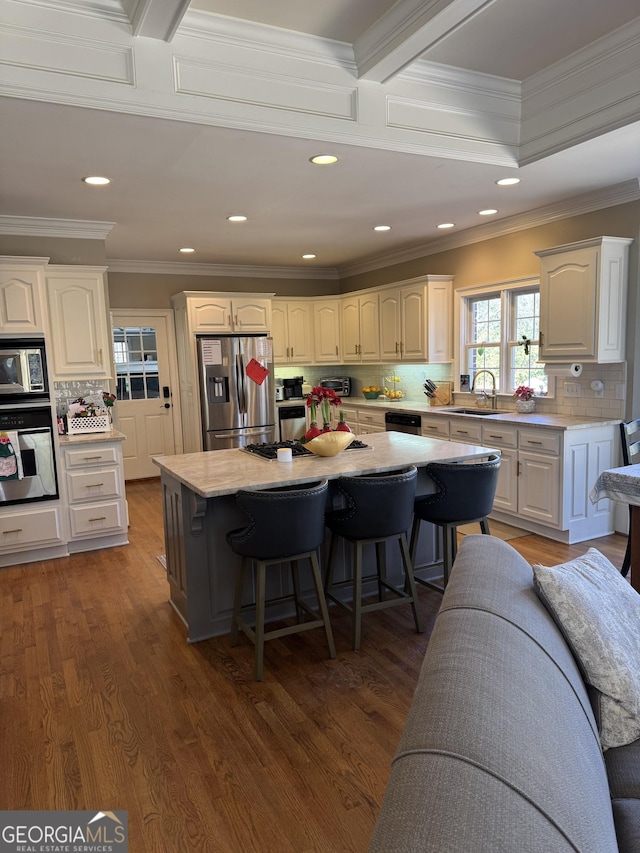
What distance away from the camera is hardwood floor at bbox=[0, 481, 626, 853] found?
189 centimetres

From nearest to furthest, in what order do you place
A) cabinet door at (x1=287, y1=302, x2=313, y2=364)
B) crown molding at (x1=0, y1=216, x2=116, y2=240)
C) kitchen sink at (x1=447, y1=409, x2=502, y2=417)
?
crown molding at (x1=0, y1=216, x2=116, y2=240) < kitchen sink at (x1=447, y1=409, x2=502, y2=417) < cabinet door at (x1=287, y1=302, x2=313, y2=364)

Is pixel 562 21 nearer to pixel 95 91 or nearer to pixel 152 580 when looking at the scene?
pixel 95 91

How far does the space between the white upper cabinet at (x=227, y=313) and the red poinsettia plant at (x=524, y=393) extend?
3113 mm

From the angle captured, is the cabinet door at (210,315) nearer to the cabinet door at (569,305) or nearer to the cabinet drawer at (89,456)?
the cabinet drawer at (89,456)

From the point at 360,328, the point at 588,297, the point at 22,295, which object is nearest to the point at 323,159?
the point at 588,297

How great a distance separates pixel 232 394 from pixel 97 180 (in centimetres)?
317

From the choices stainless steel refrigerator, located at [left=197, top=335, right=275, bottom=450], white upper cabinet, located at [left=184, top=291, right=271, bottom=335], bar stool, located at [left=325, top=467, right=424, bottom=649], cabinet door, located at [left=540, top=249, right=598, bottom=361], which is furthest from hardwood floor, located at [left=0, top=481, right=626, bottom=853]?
white upper cabinet, located at [left=184, top=291, right=271, bottom=335]

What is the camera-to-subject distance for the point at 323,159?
330cm

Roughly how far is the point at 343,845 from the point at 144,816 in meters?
0.67

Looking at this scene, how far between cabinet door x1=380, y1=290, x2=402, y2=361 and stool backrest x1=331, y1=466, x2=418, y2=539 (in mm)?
3756

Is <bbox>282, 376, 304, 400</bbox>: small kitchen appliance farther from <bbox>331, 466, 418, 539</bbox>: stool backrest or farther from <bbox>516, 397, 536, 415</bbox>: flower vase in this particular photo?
<bbox>331, 466, 418, 539</bbox>: stool backrest

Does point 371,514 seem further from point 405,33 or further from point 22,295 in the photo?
point 22,295

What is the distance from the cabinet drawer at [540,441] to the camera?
426 centimetres

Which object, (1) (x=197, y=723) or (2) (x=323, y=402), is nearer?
(1) (x=197, y=723)
